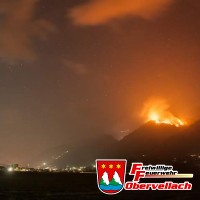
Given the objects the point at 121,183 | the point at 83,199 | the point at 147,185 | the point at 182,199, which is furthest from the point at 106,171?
the point at 83,199

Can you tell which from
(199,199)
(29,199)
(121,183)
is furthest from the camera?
(29,199)

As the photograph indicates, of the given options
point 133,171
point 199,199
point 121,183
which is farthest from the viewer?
point 199,199

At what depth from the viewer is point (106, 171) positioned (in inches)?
1404

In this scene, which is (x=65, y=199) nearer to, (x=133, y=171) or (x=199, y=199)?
(x=199, y=199)

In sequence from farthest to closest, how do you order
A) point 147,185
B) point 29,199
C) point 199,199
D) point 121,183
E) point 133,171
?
point 29,199 → point 199,199 → point 147,185 → point 133,171 → point 121,183

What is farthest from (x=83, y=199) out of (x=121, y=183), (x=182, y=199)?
(x=121, y=183)

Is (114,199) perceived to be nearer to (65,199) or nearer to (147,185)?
(65,199)

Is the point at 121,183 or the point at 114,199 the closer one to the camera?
the point at 121,183

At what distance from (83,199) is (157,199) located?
43.3ft

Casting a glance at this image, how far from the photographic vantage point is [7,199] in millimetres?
63906

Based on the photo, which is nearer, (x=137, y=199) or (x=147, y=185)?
(x=147, y=185)

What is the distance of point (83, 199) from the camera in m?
69.5

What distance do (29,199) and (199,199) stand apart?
92.5ft

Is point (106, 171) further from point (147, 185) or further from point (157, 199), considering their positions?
point (157, 199)
